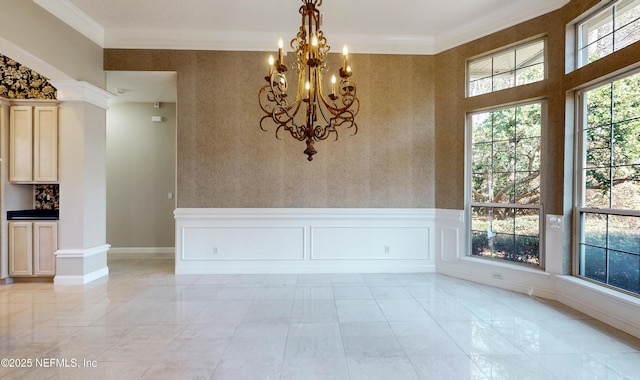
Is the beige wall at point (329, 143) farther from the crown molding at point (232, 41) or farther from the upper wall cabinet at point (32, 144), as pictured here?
the upper wall cabinet at point (32, 144)

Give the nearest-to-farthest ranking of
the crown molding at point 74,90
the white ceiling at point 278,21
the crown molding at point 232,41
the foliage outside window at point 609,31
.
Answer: the foliage outside window at point 609,31, the white ceiling at point 278,21, the crown molding at point 74,90, the crown molding at point 232,41

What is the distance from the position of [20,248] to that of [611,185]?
6.93 m

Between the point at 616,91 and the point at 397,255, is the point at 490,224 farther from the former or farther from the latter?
the point at 616,91

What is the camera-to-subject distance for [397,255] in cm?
457

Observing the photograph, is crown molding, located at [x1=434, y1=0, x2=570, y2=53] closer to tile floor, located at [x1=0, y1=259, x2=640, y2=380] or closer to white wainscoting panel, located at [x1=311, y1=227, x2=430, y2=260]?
white wainscoting panel, located at [x1=311, y1=227, x2=430, y2=260]

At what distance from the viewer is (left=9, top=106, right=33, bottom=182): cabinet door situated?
4.01 meters

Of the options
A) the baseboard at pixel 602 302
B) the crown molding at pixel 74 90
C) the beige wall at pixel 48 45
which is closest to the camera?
the baseboard at pixel 602 302

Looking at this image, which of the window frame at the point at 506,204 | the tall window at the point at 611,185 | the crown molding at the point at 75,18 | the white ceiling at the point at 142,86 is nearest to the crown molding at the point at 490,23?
the window frame at the point at 506,204

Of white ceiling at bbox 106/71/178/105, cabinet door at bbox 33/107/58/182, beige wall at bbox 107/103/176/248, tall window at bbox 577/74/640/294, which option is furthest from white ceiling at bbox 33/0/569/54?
beige wall at bbox 107/103/176/248

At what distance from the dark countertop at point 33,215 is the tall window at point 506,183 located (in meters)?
5.67

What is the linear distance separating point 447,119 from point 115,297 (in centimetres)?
484

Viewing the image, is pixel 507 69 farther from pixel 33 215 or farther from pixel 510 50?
pixel 33 215

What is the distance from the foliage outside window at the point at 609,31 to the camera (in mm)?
2779

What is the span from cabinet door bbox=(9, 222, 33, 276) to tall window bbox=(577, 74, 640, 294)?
21.9 feet
